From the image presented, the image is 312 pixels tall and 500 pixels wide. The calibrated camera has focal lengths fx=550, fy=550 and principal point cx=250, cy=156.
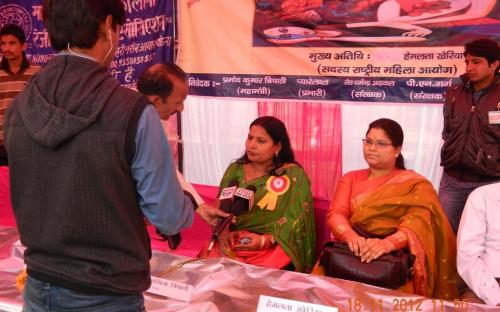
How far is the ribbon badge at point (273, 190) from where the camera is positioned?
3010 mm

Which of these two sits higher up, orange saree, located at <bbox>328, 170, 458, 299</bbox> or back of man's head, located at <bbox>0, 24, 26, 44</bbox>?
back of man's head, located at <bbox>0, 24, 26, 44</bbox>

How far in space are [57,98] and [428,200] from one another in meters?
2.11

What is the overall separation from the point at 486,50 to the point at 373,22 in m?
0.86

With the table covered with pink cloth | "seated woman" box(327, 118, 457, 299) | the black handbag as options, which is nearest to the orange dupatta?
"seated woman" box(327, 118, 457, 299)

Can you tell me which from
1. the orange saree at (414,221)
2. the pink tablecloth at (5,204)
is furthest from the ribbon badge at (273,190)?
the pink tablecloth at (5,204)

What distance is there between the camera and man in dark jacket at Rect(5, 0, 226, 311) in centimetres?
107

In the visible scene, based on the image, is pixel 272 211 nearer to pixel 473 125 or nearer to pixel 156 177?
pixel 473 125

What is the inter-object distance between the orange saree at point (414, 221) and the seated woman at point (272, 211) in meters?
0.23

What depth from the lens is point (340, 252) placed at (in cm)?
251

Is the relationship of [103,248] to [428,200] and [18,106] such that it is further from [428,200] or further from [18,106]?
[428,200]

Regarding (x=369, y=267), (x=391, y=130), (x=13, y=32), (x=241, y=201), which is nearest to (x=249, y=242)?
(x=241, y=201)

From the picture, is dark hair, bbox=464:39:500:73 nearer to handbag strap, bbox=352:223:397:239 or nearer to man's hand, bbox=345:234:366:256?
handbag strap, bbox=352:223:397:239

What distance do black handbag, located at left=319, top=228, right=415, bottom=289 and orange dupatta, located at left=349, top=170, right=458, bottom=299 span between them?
152 mm

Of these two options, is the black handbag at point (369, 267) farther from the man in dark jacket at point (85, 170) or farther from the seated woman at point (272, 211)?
the man in dark jacket at point (85, 170)
